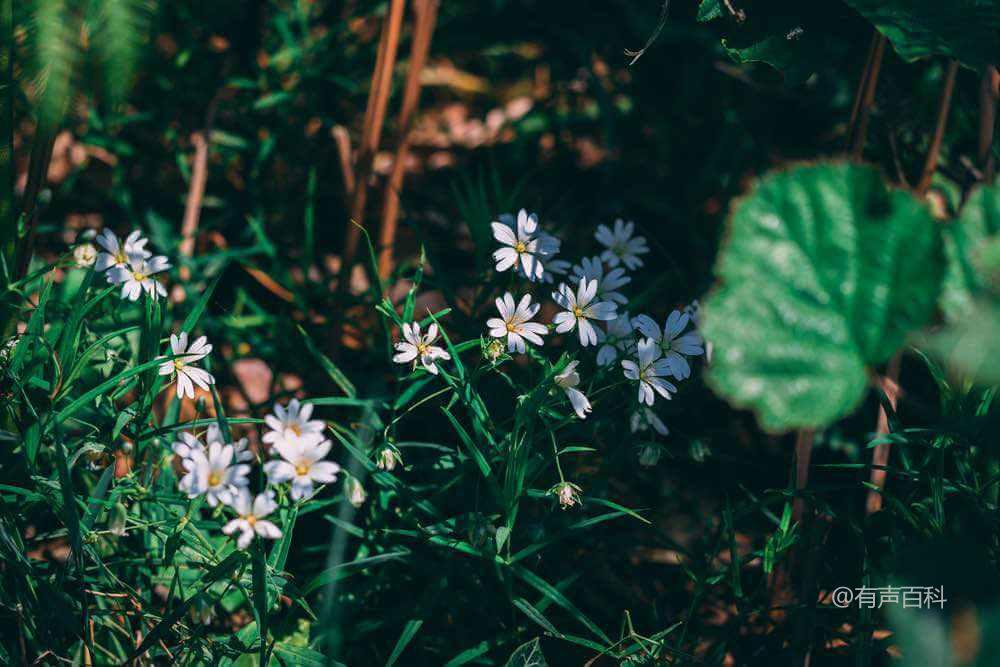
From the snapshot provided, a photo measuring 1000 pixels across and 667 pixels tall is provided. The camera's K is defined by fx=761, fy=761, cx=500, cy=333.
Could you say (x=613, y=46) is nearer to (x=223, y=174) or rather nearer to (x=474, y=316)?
(x=474, y=316)

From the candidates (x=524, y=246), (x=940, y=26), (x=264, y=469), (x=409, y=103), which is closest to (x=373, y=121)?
(x=409, y=103)

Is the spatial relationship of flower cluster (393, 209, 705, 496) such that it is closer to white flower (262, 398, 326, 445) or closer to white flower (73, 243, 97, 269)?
white flower (262, 398, 326, 445)

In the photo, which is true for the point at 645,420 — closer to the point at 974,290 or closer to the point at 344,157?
the point at 974,290

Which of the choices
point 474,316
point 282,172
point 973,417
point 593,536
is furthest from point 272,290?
point 973,417

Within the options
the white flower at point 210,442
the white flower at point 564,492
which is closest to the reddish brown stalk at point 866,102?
the white flower at point 564,492

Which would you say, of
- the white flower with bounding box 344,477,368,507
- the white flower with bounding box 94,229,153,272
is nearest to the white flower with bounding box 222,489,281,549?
the white flower with bounding box 344,477,368,507

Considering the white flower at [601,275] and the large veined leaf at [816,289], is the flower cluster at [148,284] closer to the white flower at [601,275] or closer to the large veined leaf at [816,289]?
the white flower at [601,275]
